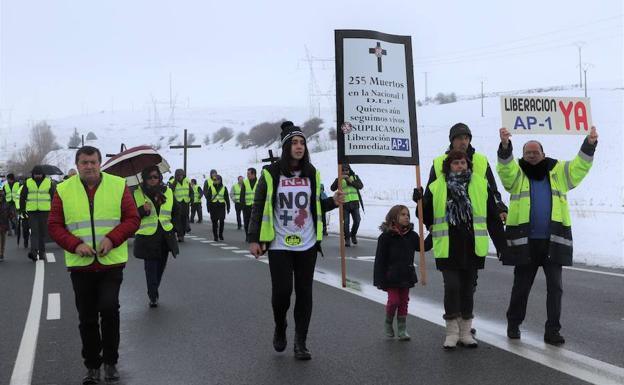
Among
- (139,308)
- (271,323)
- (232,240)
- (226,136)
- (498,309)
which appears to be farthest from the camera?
(226,136)

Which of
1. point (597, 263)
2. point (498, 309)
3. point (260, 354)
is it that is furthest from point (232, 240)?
point (260, 354)

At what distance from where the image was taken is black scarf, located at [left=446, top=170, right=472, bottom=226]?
6539 millimetres

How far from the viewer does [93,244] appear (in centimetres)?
572

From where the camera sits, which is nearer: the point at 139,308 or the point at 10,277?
the point at 139,308

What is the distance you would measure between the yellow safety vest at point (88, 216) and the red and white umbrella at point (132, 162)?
3.19 metres

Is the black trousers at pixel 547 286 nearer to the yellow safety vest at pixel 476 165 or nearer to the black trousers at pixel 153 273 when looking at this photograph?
the yellow safety vest at pixel 476 165

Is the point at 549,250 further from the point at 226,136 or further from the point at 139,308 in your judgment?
the point at 226,136

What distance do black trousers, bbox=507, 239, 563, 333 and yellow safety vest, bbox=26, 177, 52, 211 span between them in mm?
11245

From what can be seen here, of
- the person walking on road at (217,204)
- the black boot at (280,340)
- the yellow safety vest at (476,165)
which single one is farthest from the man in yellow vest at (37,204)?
the yellow safety vest at (476,165)

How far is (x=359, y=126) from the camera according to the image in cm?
1011

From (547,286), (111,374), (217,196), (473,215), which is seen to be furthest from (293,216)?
(217,196)

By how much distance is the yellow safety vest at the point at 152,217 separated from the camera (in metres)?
9.46

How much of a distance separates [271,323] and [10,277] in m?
6.58

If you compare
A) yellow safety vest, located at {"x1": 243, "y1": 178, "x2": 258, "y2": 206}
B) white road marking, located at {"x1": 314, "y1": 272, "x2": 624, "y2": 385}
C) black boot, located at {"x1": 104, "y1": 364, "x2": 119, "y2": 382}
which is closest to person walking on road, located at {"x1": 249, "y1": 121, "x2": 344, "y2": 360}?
black boot, located at {"x1": 104, "y1": 364, "x2": 119, "y2": 382}
